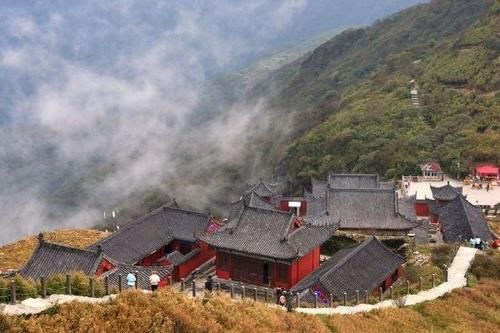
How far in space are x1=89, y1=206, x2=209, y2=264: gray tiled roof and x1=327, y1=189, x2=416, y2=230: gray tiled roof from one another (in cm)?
1092

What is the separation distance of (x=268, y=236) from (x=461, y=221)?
23074 mm

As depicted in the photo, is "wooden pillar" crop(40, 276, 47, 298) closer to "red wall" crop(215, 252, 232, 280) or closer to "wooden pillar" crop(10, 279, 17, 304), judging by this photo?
"wooden pillar" crop(10, 279, 17, 304)

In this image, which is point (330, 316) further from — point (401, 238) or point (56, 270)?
point (401, 238)

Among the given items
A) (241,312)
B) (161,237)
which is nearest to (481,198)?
(161,237)

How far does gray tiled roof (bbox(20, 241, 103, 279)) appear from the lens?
116 ft

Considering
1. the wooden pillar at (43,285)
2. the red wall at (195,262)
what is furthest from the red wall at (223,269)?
the wooden pillar at (43,285)

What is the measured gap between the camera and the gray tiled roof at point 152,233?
42094 millimetres

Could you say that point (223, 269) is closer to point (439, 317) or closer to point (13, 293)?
point (439, 317)

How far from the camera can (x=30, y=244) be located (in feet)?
163

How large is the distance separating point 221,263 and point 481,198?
41.2 m

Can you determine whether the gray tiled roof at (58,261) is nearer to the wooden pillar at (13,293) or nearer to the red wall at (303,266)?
the red wall at (303,266)

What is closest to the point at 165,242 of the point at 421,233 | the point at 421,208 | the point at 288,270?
the point at 288,270

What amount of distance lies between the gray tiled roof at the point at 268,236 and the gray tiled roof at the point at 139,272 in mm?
3859

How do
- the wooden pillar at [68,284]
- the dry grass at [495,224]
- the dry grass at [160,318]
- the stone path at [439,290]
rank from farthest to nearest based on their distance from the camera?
the dry grass at [495,224]
the stone path at [439,290]
the wooden pillar at [68,284]
the dry grass at [160,318]
